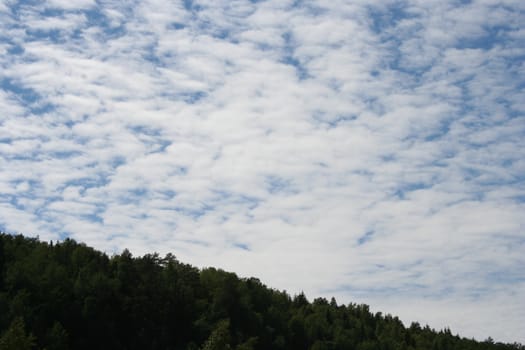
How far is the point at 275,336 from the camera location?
157 metres

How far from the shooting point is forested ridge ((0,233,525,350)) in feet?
370

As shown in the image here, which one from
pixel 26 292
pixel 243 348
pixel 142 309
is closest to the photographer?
Answer: pixel 243 348

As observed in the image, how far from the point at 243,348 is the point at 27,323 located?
138 ft

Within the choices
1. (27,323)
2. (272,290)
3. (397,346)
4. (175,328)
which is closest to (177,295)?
(175,328)

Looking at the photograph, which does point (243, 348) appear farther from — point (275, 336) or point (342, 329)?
point (342, 329)

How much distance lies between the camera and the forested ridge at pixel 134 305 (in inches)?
4441

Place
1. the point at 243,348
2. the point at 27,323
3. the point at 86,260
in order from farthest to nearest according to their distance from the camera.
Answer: the point at 86,260, the point at 27,323, the point at 243,348

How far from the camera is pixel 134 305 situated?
414ft

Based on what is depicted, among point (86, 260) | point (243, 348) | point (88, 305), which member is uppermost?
point (86, 260)

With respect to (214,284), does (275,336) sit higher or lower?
lower

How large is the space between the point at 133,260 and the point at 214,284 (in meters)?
25.1

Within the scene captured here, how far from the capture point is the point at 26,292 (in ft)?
366

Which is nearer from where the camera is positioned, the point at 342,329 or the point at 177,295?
the point at 177,295

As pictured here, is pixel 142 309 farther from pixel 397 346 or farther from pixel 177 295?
pixel 397 346
